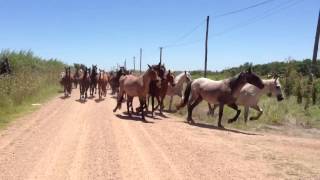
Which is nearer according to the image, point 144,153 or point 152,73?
point 144,153

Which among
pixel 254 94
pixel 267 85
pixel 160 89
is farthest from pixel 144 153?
pixel 160 89

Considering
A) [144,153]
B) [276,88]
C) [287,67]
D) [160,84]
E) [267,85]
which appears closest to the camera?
[144,153]

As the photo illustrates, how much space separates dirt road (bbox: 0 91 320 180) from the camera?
29.6 feet

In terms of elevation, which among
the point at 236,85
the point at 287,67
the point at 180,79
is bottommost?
the point at 236,85

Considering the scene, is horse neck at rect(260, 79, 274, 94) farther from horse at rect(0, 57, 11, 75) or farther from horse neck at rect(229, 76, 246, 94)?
horse at rect(0, 57, 11, 75)

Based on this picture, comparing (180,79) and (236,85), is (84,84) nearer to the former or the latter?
(180,79)

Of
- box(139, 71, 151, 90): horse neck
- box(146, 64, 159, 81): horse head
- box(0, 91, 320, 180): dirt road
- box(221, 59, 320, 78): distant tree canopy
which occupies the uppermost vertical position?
box(221, 59, 320, 78): distant tree canopy

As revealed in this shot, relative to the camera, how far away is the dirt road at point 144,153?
29.6 ft

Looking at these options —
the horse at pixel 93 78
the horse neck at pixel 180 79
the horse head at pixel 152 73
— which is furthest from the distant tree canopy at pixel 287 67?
the horse at pixel 93 78

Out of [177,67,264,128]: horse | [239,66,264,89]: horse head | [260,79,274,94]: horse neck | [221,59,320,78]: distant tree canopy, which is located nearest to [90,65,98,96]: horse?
[221,59,320,78]: distant tree canopy

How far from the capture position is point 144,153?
1085 cm

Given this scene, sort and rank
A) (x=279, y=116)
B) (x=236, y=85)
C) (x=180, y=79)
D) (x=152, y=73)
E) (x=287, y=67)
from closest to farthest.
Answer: (x=236, y=85) → (x=152, y=73) → (x=279, y=116) → (x=180, y=79) → (x=287, y=67)

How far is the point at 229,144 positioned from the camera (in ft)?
42.4

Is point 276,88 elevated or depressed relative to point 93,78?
depressed
